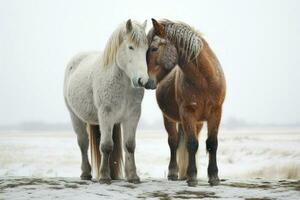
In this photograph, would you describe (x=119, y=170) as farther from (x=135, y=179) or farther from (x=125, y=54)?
(x=125, y=54)

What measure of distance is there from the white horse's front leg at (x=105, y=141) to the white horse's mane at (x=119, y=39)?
0.83 metres

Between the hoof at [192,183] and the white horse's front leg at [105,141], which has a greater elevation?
the white horse's front leg at [105,141]

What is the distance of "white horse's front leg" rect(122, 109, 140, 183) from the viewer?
6738 mm


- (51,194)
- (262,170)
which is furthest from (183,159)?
(262,170)

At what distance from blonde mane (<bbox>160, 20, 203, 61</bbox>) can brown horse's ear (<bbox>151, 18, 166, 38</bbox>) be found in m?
0.08

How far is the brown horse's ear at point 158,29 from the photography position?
20.8 feet

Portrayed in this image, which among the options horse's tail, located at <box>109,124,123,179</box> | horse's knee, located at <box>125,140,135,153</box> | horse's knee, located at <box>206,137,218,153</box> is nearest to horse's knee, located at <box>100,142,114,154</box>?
horse's knee, located at <box>125,140,135,153</box>

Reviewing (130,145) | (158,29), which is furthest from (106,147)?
(158,29)

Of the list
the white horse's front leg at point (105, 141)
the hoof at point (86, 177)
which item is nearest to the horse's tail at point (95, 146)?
the hoof at point (86, 177)

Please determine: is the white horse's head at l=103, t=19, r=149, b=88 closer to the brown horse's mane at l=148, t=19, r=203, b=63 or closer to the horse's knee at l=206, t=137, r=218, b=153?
the brown horse's mane at l=148, t=19, r=203, b=63

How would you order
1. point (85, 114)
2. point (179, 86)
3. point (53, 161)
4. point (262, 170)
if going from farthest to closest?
point (53, 161)
point (262, 170)
point (85, 114)
point (179, 86)

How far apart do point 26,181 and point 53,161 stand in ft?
23.4

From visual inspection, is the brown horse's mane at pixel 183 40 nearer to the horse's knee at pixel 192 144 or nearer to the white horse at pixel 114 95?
the white horse at pixel 114 95

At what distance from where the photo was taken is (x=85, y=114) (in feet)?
23.7
